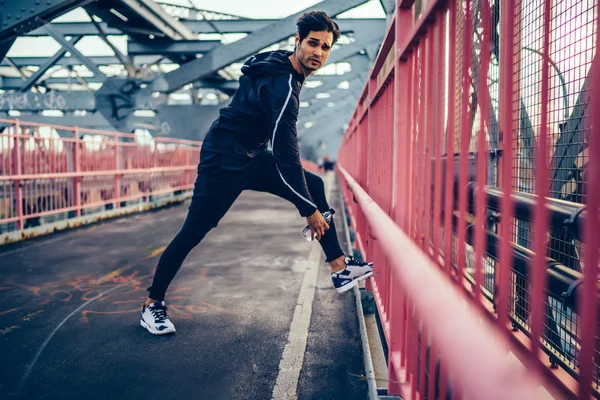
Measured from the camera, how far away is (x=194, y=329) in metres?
3.95

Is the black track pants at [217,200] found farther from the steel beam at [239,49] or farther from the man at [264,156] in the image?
the steel beam at [239,49]

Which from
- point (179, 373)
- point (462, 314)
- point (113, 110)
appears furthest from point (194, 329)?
point (113, 110)

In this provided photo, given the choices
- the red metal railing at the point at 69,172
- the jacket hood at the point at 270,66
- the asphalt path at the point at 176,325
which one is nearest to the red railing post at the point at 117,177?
the red metal railing at the point at 69,172

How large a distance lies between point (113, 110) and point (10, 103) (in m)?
7.00

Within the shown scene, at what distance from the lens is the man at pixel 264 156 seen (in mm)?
3227

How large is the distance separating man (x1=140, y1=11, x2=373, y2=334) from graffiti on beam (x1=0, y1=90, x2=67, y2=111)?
1776 cm

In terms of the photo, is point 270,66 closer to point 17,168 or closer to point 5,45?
point 17,168

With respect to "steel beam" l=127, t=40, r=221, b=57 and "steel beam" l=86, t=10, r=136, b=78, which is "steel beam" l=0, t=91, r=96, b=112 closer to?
"steel beam" l=86, t=10, r=136, b=78

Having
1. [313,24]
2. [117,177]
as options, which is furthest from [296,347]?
[117,177]

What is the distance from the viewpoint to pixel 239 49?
46.5ft

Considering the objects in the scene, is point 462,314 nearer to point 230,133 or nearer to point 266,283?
point 230,133

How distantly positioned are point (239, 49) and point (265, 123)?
11.3 metres

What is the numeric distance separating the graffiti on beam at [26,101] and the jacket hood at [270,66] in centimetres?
1805

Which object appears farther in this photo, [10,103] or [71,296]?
[10,103]
